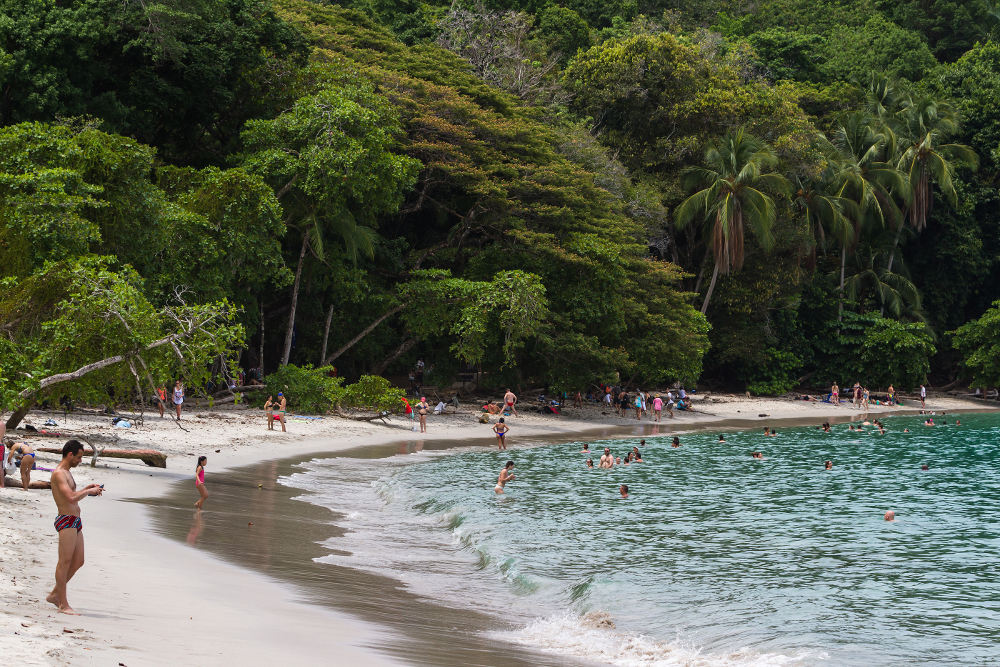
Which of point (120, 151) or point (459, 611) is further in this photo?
point (120, 151)

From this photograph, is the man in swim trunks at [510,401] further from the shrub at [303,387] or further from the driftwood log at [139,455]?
the driftwood log at [139,455]

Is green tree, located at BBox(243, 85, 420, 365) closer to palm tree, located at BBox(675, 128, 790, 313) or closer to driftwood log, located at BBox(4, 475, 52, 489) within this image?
driftwood log, located at BBox(4, 475, 52, 489)

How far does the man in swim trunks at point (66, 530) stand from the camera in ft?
27.0

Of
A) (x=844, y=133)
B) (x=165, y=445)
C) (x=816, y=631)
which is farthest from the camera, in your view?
(x=844, y=133)

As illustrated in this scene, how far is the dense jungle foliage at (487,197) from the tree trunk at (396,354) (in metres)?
0.13

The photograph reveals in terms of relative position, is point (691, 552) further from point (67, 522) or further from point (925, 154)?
point (925, 154)

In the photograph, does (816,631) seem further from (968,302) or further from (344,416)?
(968,302)

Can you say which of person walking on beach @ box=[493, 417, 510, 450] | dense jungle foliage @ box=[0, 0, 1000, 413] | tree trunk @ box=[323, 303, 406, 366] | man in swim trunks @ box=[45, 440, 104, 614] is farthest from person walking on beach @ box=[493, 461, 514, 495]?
tree trunk @ box=[323, 303, 406, 366]

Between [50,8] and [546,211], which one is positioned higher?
[50,8]

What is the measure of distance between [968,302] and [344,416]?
51104 mm

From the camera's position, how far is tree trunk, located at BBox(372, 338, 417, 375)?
129 ft

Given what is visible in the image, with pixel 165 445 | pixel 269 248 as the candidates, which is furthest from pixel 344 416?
pixel 165 445

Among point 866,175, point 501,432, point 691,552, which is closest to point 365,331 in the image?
point 501,432

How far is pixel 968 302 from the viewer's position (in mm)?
67188
